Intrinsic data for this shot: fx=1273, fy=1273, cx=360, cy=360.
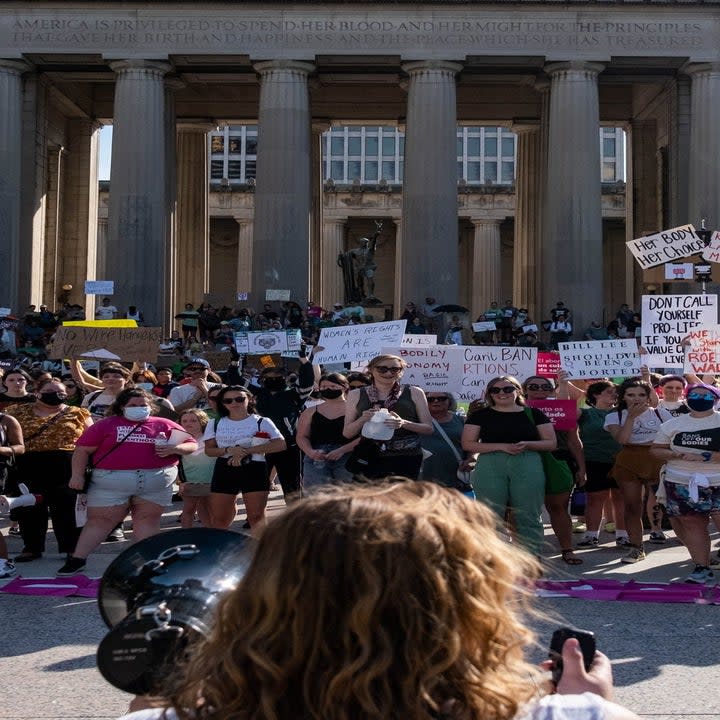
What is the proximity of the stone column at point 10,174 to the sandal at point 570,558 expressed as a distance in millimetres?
29216

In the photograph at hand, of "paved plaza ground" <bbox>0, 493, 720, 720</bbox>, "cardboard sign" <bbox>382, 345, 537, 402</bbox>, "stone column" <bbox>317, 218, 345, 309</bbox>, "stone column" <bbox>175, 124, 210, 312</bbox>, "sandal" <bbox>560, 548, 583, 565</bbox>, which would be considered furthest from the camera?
"stone column" <bbox>317, 218, 345, 309</bbox>

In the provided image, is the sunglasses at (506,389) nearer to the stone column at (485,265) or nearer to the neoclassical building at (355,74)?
the neoclassical building at (355,74)

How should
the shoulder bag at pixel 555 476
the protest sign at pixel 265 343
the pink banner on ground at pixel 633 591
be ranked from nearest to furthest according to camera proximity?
1. the pink banner on ground at pixel 633 591
2. the shoulder bag at pixel 555 476
3. the protest sign at pixel 265 343

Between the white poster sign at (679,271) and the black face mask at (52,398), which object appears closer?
the black face mask at (52,398)

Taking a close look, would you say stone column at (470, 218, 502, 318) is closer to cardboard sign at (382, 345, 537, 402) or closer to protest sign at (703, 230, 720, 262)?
protest sign at (703, 230, 720, 262)

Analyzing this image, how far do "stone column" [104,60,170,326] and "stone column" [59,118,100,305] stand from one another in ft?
29.0

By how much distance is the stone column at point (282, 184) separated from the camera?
38.2m

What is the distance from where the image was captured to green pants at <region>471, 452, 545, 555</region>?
10.8 metres

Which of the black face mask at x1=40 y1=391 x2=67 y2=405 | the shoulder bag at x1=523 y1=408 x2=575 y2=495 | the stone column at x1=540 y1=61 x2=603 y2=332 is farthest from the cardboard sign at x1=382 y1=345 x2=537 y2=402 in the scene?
the stone column at x1=540 y1=61 x2=603 y2=332

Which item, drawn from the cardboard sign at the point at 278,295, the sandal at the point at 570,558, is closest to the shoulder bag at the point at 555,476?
the sandal at the point at 570,558

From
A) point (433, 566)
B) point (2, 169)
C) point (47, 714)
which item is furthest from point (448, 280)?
point (433, 566)

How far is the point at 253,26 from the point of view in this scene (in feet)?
128

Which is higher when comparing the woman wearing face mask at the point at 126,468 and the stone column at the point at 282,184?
the stone column at the point at 282,184

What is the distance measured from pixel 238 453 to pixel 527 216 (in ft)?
118
